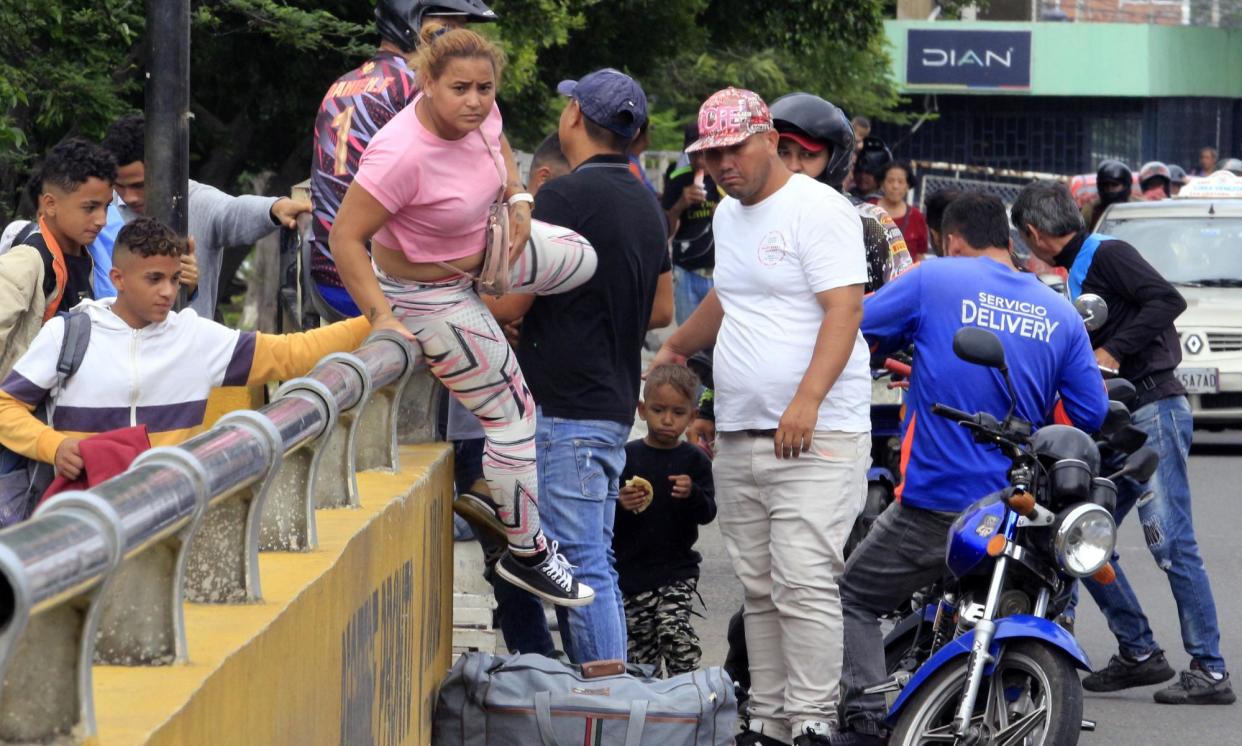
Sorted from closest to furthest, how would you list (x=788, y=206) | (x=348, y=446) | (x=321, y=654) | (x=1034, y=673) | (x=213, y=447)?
(x=213, y=447)
(x=321, y=654)
(x=348, y=446)
(x=1034, y=673)
(x=788, y=206)

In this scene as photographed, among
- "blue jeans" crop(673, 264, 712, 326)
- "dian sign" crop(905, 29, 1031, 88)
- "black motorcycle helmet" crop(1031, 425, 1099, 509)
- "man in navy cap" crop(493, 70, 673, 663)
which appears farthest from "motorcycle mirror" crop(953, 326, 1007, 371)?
"dian sign" crop(905, 29, 1031, 88)

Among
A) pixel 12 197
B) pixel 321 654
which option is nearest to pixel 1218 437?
pixel 12 197

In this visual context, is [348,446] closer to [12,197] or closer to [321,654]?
[321,654]

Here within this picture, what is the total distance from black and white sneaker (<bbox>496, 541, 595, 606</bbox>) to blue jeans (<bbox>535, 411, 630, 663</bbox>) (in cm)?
18

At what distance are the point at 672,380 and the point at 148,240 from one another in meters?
2.32

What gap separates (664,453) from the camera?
23.2 feet

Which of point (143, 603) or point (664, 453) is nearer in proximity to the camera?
point (143, 603)

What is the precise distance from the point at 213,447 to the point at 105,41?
742 centimetres

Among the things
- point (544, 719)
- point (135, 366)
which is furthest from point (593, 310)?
point (135, 366)

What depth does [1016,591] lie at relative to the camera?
584 cm

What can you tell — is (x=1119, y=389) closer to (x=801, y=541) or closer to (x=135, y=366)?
(x=801, y=541)

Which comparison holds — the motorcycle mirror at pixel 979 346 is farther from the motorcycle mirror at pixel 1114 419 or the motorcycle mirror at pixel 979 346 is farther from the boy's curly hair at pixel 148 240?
Result: the boy's curly hair at pixel 148 240

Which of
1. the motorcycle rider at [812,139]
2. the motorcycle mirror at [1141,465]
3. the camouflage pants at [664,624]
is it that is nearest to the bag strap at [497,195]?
the motorcycle rider at [812,139]

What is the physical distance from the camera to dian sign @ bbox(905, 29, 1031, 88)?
42.3 metres
